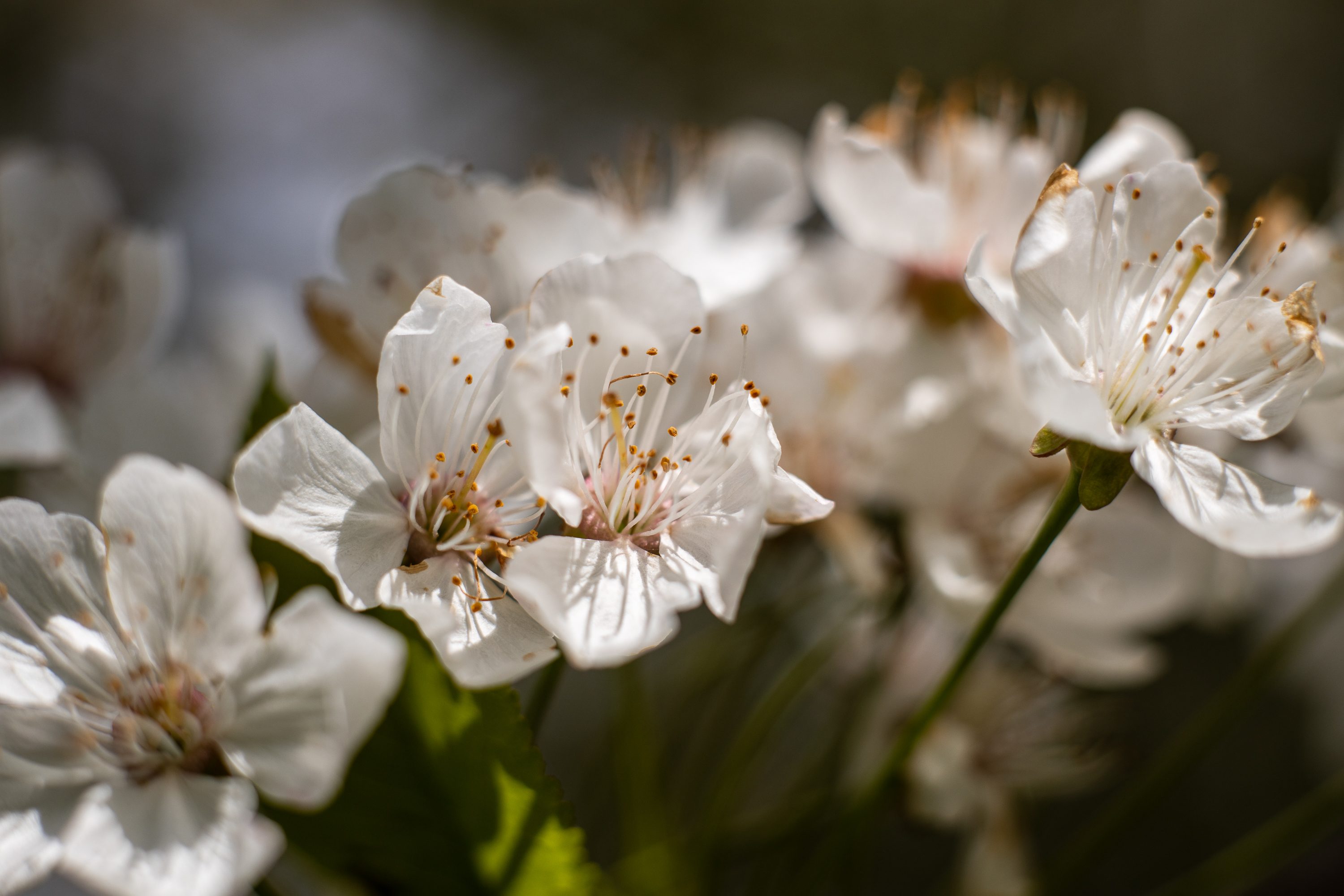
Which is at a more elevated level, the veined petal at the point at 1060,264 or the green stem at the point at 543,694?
the veined petal at the point at 1060,264

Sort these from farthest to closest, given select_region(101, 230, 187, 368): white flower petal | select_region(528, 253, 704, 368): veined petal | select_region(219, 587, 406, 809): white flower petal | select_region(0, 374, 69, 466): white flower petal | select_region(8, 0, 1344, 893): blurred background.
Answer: select_region(8, 0, 1344, 893): blurred background < select_region(101, 230, 187, 368): white flower petal < select_region(0, 374, 69, 466): white flower petal < select_region(528, 253, 704, 368): veined petal < select_region(219, 587, 406, 809): white flower petal

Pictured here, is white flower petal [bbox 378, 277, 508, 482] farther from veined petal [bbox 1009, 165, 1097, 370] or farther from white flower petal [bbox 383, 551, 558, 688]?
veined petal [bbox 1009, 165, 1097, 370]

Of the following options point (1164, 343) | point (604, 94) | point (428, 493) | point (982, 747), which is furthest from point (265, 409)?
point (604, 94)

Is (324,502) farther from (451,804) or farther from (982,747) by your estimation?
(982,747)

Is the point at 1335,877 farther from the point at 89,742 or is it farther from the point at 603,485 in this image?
the point at 89,742

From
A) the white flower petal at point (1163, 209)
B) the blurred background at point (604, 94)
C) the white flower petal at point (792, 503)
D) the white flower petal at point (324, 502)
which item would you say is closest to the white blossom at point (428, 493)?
the white flower petal at point (324, 502)

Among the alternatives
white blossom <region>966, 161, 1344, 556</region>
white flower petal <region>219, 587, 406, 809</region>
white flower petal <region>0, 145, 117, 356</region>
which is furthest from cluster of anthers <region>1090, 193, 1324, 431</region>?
white flower petal <region>0, 145, 117, 356</region>

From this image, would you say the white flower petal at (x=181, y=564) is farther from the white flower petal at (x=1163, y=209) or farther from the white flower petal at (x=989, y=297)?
the white flower petal at (x=1163, y=209)
